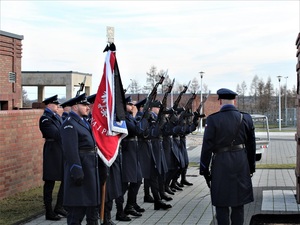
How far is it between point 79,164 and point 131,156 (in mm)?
2421

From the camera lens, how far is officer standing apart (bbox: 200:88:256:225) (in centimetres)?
722

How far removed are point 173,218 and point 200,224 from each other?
0.67 metres

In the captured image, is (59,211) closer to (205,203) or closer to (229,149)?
(205,203)

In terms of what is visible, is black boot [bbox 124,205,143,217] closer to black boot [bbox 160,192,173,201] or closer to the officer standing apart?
black boot [bbox 160,192,173,201]

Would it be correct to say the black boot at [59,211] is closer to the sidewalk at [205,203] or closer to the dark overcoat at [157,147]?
the sidewalk at [205,203]

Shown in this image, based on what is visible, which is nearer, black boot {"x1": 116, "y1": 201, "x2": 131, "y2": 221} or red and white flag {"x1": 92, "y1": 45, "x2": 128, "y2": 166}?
red and white flag {"x1": 92, "y1": 45, "x2": 128, "y2": 166}

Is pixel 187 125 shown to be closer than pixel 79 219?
No

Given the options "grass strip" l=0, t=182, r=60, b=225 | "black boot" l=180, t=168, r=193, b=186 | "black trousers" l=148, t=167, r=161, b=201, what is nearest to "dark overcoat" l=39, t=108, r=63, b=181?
"grass strip" l=0, t=182, r=60, b=225

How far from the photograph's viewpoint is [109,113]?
26.4ft

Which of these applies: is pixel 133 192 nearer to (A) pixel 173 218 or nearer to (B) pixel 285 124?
(A) pixel 173 218

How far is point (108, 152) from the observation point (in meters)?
7.98

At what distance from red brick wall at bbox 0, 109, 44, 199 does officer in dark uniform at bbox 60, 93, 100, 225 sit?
4.40 m

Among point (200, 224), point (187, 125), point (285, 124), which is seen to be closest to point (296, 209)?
point (200, 224)

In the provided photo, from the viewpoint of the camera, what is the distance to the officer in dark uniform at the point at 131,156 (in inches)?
367
